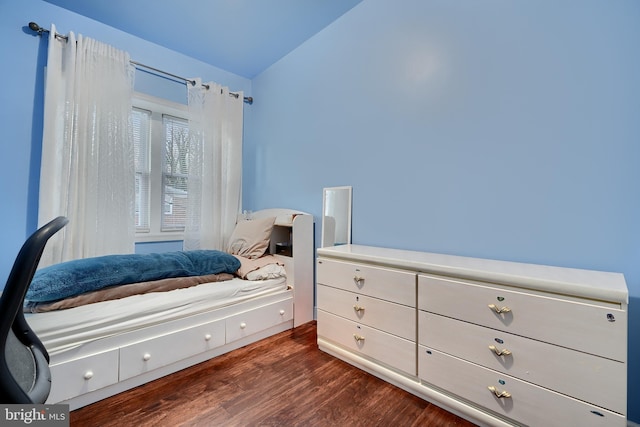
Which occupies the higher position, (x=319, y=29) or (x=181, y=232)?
(x=319, y=29)

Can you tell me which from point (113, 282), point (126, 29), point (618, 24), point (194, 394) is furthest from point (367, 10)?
point (194, 394)

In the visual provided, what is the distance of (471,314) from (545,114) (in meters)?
1.12

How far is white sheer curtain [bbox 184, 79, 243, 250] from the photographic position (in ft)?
9.24

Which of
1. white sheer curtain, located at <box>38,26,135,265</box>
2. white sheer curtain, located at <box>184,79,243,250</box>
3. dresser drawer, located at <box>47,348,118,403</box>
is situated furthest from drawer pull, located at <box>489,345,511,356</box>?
white sheer curtain, located at <box>38,26,135,265</box>

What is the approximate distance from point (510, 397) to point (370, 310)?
29.9 inches

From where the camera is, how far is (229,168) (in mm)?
3082

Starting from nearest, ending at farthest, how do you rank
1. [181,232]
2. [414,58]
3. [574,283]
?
[574,283], [414,58], [181,232]

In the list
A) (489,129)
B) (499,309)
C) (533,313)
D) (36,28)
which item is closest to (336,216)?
(489,129)

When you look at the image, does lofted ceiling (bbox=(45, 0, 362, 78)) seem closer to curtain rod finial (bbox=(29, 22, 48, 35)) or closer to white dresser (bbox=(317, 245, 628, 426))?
curtain rod finial (bbox=(29, 22, 48, 35))

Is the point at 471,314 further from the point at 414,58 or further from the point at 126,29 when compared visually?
the point at 126,29

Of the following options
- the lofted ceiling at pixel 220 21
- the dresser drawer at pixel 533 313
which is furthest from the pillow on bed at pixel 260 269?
the lofted ceiling at pixel 220 21

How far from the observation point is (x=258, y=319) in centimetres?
212

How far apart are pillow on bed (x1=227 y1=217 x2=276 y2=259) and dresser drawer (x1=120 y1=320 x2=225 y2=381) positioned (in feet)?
2.52

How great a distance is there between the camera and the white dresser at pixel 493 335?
1012 mm
